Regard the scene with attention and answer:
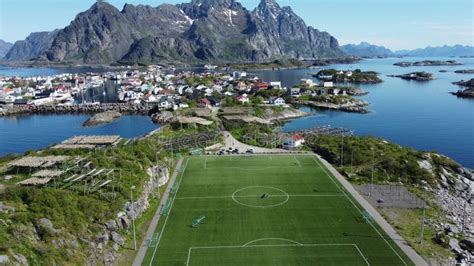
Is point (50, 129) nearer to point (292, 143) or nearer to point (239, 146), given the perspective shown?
point (239, 146)

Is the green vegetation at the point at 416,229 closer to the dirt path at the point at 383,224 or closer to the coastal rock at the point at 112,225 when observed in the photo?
the dirt path at the point at 383,224

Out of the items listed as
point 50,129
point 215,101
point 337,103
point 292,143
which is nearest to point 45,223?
point 292,143

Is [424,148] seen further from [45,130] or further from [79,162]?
[45,130]

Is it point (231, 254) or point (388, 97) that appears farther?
point (388, 97)

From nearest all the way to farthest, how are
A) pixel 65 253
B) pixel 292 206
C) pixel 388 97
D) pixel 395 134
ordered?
pixel 65 253 < pixel 292 206 < pixel 395 134 < pixel 388 97

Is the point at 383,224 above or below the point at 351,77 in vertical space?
below

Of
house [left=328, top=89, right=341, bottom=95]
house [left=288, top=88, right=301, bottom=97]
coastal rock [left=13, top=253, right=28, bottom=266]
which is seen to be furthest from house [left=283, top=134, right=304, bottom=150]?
house [left=328, top=89, right=341, bottom=95]

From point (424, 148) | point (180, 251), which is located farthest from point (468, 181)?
point (180, 251)

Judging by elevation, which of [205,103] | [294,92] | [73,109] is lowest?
[73,109]
